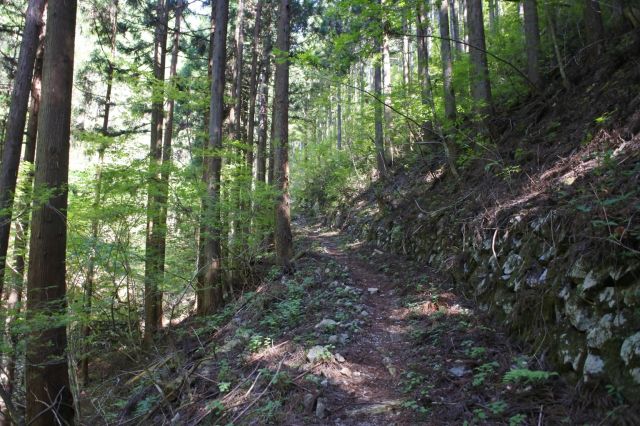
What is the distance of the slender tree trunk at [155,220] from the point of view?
9016mm

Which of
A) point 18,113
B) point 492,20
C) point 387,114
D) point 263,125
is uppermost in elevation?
point 492,20

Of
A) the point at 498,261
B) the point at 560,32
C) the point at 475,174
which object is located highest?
the point at 560,32

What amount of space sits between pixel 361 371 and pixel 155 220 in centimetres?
758

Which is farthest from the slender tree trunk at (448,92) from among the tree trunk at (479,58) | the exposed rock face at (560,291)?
the exposed rock face at (560,291)

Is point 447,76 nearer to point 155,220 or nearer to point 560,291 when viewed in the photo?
point 560,291

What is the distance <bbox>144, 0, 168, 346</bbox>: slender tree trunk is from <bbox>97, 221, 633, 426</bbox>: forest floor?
256cm

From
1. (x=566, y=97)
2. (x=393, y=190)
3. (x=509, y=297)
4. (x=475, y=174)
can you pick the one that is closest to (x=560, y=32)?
(x=566, y=97)

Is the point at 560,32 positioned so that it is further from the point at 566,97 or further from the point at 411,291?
the point at 411,291

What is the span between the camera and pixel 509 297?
14.8 feet

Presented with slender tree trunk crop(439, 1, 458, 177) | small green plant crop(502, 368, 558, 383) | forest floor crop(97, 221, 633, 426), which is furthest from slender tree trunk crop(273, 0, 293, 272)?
small green plant crop(502, 368, 558, 383)

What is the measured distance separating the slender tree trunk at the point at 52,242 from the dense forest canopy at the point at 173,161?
22mm

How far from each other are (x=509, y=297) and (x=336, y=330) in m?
2.34

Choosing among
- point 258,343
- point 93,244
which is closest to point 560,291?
point 258,343

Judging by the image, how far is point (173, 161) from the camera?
1023 centimetres
